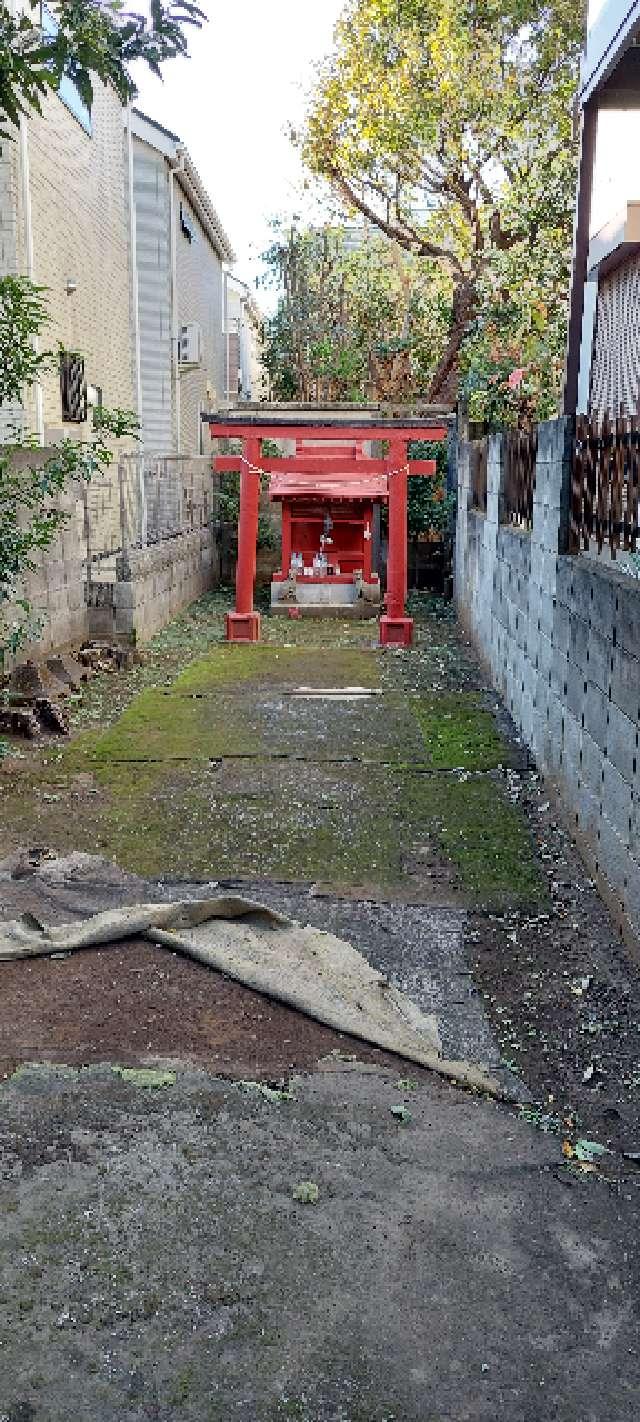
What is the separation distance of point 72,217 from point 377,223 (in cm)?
825

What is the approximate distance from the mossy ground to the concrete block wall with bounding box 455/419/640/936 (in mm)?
396

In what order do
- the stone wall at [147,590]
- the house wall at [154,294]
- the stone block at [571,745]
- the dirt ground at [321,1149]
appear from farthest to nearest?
the house wall at [154,294]
the stone wall at [147,590]
the stone block at [571,745]
the dirt ground at [321,1149]

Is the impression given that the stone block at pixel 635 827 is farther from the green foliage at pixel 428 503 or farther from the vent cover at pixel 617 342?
the green foliage at pixel 428 503

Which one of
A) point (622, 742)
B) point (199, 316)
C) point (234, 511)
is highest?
point (199, 316)

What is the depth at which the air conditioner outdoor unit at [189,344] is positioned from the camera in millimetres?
18844

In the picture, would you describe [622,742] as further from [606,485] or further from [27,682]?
[27,682]

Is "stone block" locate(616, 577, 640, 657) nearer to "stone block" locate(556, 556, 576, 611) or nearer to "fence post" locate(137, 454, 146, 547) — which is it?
"stone block" locate(556, 556, 576, 611)

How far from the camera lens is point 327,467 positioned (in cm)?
1345

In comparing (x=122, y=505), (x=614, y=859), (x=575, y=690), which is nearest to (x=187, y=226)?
(x=122, y=505)

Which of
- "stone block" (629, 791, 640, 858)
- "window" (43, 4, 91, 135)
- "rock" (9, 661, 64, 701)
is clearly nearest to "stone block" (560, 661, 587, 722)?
"stone block" (629, 791, 640, 858)

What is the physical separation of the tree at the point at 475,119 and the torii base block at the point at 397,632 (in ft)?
20.6

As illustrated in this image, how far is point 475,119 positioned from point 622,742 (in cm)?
1616

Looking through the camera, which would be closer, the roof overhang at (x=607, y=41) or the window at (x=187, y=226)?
the roof overhang at (x=607, y=41)

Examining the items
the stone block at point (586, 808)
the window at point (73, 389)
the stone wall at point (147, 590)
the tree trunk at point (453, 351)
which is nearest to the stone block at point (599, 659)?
the stone block at point (586, 808)
